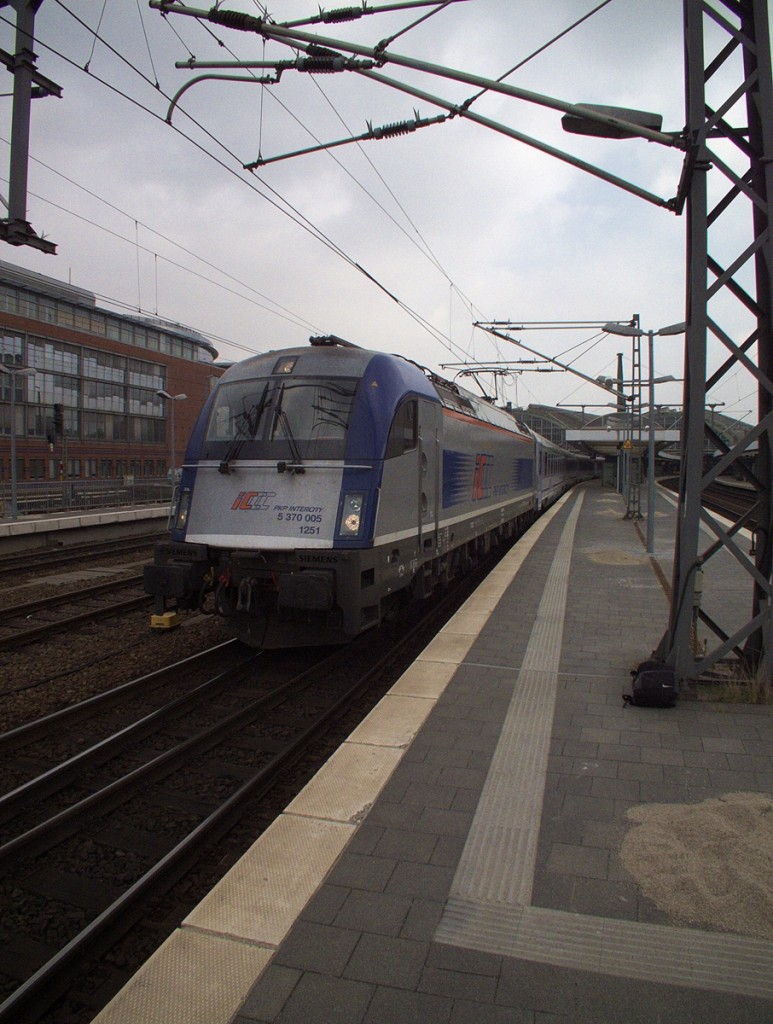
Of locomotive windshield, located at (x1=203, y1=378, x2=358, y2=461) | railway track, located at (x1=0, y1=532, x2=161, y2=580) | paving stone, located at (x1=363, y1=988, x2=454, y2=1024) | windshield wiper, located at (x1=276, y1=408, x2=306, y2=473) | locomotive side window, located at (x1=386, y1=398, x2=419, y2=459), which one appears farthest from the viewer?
railway track, located at (x1=0, y1=532, x2=161, y2=580)

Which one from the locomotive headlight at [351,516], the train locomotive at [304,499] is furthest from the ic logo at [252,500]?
the locomotive headlight at [351,516]

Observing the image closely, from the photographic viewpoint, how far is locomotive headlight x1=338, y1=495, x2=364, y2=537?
608 centimetres

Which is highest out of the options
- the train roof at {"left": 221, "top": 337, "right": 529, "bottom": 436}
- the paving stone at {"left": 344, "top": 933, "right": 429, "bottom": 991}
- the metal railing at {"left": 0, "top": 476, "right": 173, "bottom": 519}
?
the train roof at {"left": 221, "top": 337, "right": 529, "bottom": 436}

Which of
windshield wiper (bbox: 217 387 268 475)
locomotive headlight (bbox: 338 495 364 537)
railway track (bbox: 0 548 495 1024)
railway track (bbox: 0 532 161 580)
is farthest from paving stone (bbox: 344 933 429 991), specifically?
railway track (bbox: 0 532 161 580)

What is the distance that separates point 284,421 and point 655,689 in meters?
4.08

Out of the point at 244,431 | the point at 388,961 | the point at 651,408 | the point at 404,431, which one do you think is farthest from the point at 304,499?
the point at 651,408

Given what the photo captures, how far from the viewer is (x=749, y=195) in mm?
5078

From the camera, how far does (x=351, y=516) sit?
6129 mm

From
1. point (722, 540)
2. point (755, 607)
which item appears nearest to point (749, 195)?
point (722, 540)

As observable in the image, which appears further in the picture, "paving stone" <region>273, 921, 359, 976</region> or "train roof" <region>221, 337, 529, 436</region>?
"train roof" <region>221, 337, 529, 436</region>

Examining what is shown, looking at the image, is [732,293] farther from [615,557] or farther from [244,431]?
[615,557]

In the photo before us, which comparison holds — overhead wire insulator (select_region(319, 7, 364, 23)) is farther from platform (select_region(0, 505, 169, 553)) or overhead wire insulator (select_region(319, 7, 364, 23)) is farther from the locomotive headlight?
platform (select_region(0, 505, 169, 553))

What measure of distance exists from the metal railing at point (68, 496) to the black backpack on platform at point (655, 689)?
68.9 ft

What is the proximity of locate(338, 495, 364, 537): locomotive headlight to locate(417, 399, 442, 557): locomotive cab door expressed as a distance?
132cm
